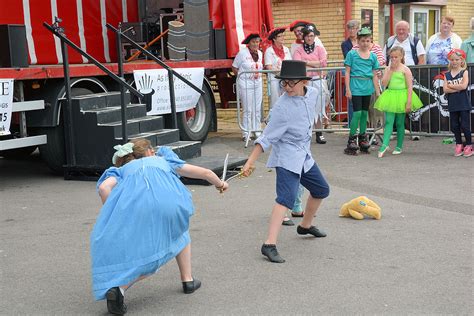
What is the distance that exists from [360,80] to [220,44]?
9.58ft

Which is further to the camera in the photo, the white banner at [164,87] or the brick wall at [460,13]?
the brick wall at [460,13]

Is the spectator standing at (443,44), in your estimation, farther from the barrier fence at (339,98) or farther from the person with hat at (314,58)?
the person with hat at (314,58)

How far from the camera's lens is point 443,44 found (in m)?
12.5

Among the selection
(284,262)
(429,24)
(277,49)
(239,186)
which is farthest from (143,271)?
(429,24)

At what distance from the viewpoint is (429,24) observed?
19.9m

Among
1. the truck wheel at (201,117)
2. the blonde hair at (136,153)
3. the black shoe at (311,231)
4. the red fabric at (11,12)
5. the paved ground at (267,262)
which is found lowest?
the paved ground at (267,262)

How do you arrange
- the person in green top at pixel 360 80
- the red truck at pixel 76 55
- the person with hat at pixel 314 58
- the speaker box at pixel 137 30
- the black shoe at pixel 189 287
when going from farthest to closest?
the speaker box at pixel 137 30 → the person with hat at pixel 314 58 → the person in green top at pixel 360 80 → the red truck at pixel 76 55 → the black shoe at pixel 189 287

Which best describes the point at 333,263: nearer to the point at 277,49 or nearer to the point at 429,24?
the point at 277,49

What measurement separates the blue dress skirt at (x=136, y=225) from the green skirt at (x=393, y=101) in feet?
21.3

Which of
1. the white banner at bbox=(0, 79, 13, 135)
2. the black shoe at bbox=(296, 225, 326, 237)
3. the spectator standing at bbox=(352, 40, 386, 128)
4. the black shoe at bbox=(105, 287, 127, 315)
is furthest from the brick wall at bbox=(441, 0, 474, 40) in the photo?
the black shoe at bbox=(105, 287, 127, 315)

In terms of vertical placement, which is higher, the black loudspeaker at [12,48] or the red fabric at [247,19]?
the red fabric at [247,19]

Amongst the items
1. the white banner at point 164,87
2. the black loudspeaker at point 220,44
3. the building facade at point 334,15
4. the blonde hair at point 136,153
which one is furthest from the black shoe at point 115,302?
the building facade at point 334,15

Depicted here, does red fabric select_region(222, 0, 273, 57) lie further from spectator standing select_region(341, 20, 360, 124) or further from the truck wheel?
spectator standing select_region(341, 20, 360, 124)

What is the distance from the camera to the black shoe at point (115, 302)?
4.54 meters
